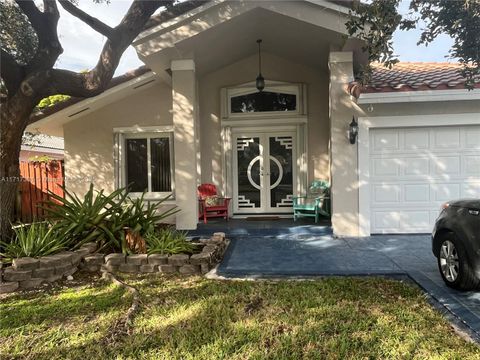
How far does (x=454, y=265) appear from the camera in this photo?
418 cm

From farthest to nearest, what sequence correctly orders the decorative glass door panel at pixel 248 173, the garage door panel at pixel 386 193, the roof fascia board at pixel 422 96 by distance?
the decorative glass door panel at pixel 248 173 → the garage door panel at pixel 386 193 → the roof fascia board at pixel 422 96

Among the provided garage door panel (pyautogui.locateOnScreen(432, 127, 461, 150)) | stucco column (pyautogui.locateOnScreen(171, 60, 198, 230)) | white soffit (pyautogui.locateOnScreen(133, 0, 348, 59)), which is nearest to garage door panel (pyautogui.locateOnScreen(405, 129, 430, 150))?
garage door panel (pyautogui.locateOnScreen(432, 127, 461, 150))

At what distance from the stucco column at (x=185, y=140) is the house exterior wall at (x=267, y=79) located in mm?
1736

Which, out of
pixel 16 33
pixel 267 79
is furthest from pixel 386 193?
pixel 16 33

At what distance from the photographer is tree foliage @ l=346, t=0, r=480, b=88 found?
145 inches

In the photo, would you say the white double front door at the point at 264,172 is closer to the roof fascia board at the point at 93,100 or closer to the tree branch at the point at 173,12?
the roof fascia board at the point at 93,100

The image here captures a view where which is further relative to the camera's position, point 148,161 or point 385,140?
point 148,161

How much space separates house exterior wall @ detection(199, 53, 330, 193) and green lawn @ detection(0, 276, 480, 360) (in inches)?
182

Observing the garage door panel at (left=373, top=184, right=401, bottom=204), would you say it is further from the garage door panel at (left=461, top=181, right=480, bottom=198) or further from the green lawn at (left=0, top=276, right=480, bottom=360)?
the green lawn at (left=0, top=276, right=480, bottom=360)

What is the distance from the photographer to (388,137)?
716 centimetres

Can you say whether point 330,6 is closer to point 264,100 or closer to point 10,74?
point 264,100

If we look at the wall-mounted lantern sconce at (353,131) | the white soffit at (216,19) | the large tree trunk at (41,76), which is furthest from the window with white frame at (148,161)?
the wall-mounted lantern sconce at (353,131)

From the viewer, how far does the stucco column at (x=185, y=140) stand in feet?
23.8

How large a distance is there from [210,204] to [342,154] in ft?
10.7
